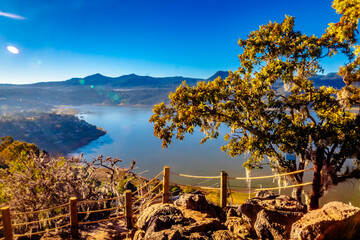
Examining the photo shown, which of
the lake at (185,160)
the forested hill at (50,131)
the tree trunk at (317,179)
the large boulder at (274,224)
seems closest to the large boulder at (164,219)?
the large boulder at (274,224)

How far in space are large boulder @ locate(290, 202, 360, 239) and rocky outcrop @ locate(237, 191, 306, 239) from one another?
0.51 meters

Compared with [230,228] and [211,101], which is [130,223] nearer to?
[230,228]

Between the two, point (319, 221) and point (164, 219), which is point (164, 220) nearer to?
point (164, 219)

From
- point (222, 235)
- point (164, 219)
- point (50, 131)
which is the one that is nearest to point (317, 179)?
point (222, 235)

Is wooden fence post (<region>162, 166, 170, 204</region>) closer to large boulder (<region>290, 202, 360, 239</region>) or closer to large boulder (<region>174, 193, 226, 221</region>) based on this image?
large boulder (<region>174, 193, 226, 221</region>)

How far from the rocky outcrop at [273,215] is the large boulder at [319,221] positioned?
51cm

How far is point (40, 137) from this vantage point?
11375 centimetres

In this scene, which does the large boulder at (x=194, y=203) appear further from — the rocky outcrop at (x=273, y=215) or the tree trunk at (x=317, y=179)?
the tree trunk at (x=317, y=179)

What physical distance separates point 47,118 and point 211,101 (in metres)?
151

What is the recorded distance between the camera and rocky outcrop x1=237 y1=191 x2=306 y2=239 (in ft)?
15.4

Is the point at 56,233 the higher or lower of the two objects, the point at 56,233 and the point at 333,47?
the lower

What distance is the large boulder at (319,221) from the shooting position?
12.8ft

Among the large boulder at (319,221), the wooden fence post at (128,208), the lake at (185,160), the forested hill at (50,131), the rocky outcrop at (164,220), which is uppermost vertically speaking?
the large boulder at (319,221)

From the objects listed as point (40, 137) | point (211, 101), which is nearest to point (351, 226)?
point (211, 101)
